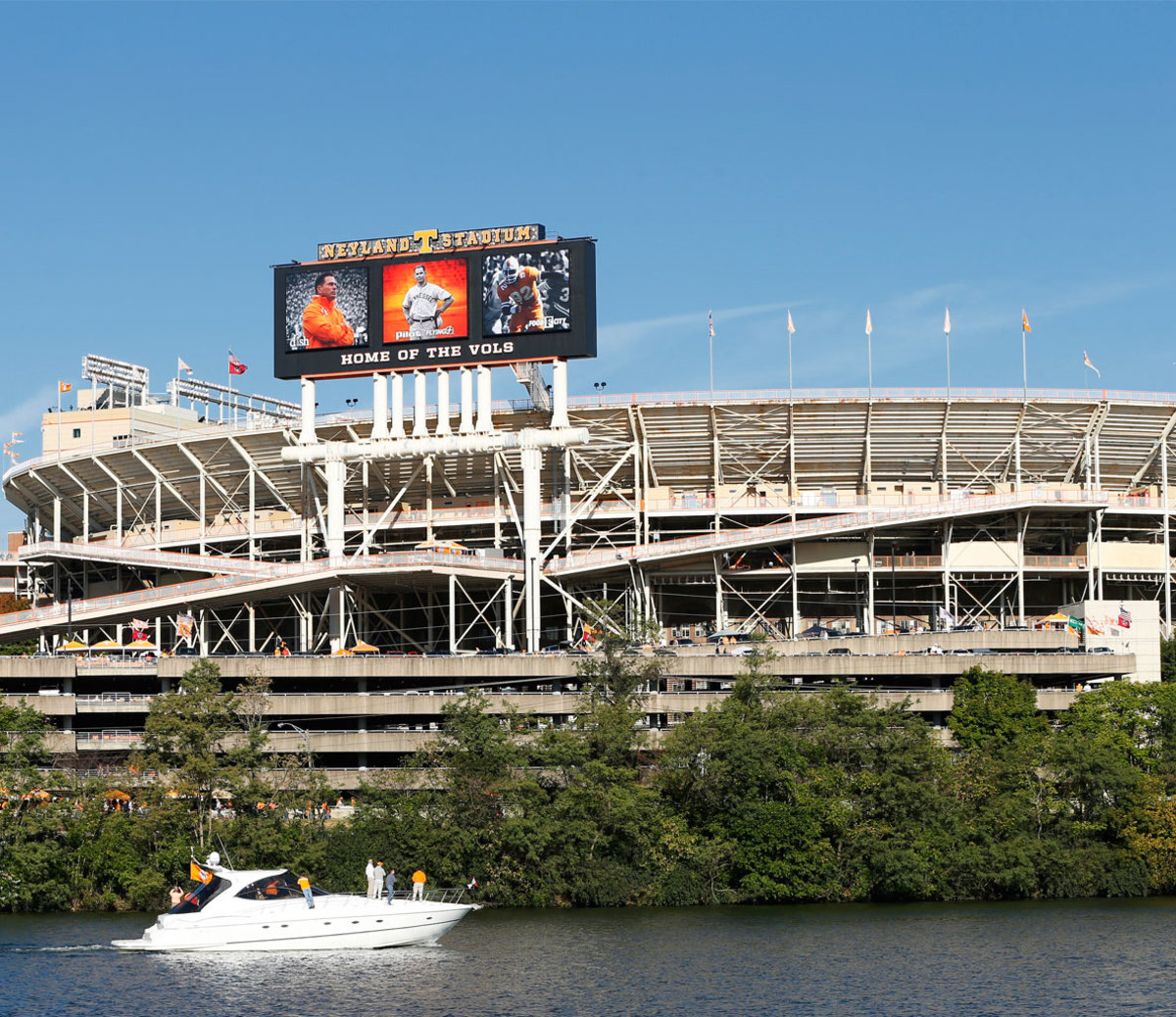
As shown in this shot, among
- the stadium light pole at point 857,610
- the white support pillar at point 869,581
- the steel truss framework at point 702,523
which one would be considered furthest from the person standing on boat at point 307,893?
the stadium light pole at point 857,610

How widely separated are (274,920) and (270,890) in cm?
122

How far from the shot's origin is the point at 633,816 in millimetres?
81438

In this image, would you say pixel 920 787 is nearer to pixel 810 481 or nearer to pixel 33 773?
pixel 33 773

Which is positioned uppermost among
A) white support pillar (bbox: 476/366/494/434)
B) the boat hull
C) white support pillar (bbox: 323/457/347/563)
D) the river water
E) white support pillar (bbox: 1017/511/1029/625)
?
white support pillar (bbox: 476/366/494/434)

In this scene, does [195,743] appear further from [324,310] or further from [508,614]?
[324,310]

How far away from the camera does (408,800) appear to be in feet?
278

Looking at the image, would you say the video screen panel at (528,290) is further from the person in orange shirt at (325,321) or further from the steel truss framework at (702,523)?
the person in orange shirt at (325,321)

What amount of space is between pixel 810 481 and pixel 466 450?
25.6 meters

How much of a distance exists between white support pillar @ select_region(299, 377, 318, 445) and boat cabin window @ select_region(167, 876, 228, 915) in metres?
59.6

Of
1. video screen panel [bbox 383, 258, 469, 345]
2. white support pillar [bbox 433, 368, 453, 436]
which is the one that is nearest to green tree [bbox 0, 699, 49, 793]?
white support pillar [bbox 433, 368, 453, 436]

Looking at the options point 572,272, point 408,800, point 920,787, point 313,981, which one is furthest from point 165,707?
point 572,272

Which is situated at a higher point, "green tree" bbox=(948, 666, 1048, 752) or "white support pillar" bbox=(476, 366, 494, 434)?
"white support pillar" bbox=(476, 366, 494, 434)

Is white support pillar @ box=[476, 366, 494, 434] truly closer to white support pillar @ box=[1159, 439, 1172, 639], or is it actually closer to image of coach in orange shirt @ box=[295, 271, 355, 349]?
image of coach in orange shirt @ box=[295, 271, 355, 349]

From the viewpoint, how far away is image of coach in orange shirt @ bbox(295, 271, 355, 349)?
12175 cm
